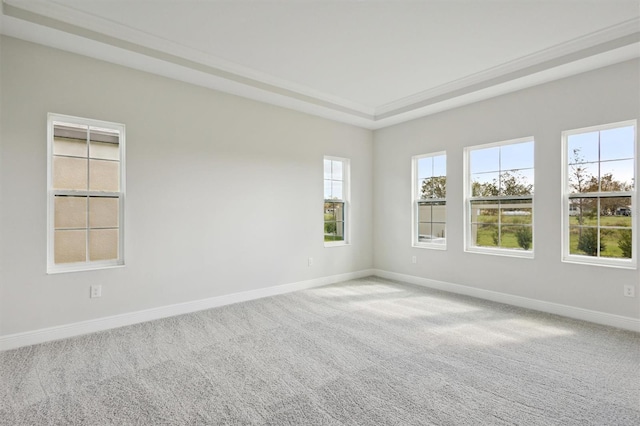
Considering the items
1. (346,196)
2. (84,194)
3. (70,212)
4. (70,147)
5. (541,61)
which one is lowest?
(70,212)

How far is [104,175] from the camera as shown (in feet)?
11.4

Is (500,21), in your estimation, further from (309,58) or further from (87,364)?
(87,364)

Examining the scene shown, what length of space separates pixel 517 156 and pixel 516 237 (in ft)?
3.55

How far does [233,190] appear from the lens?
4.35 m

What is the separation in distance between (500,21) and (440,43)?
55cm

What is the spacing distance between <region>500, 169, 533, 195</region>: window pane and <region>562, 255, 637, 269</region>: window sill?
910 mm

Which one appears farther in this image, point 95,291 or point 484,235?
point 484,235

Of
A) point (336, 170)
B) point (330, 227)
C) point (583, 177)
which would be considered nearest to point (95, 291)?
point (330, 227)

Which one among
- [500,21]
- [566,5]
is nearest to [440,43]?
[500,21]

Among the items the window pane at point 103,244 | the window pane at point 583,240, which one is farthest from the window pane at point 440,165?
the window pane at point 103,244

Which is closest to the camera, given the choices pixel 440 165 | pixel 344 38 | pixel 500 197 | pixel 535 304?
pixel 344 38

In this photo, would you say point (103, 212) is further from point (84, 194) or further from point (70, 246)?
point (70, 246)

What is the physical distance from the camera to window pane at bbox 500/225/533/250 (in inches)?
164

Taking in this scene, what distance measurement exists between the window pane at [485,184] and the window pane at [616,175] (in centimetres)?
113
